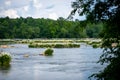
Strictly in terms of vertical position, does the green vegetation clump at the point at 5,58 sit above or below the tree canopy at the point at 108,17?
below

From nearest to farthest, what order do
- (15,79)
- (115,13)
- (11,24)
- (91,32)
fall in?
(115,13)
(15,79)
(91,32)
(11,24)

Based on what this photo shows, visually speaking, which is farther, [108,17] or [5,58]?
[5,58]

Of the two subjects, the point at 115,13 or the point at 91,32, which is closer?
the point at 115,13

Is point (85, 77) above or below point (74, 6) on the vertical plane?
below

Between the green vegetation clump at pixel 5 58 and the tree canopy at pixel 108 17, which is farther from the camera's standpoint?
the green vegetation clump at pixel 5 58

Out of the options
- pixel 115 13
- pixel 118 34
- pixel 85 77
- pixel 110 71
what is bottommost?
pixel 85 77

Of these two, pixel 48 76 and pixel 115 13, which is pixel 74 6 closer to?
pixel 115 13

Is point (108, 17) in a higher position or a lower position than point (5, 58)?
higher

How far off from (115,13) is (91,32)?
14410cm

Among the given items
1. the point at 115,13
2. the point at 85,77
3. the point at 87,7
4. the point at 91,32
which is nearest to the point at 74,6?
the point at 87,7

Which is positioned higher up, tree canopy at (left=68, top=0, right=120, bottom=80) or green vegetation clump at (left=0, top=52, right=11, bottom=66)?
tree canopy at (left=68, top=0, right=120, bottom=80)

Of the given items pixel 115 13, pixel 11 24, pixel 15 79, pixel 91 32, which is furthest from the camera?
pixel 11 24

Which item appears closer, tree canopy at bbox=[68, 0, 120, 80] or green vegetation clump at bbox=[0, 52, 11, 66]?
tree canopy at bbox=[68, 0, 120, 80]

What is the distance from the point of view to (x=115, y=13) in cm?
1134
